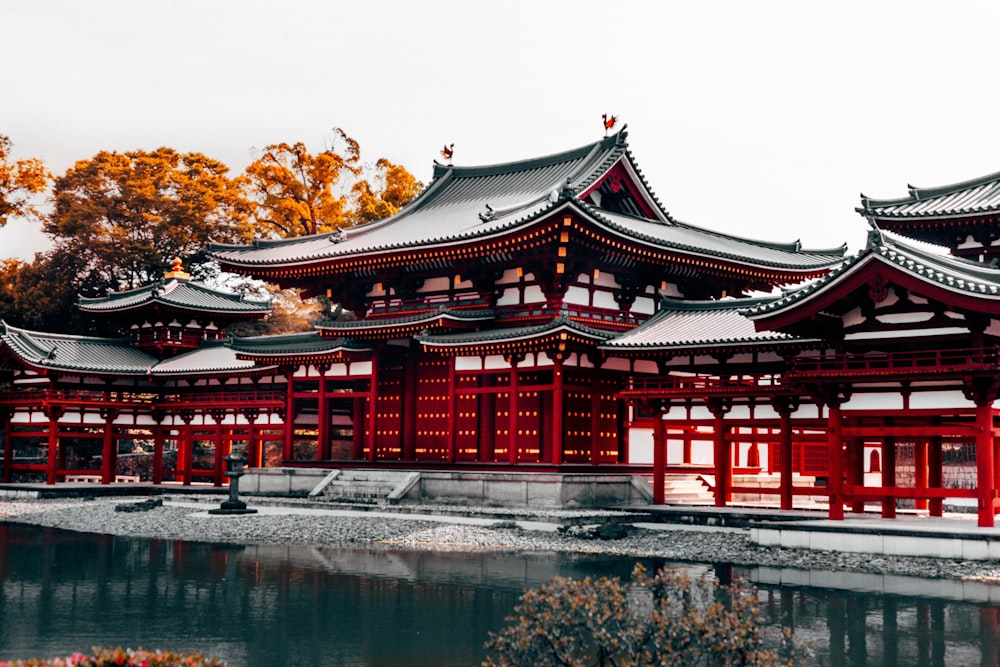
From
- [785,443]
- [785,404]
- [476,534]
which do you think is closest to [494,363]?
[476,534]

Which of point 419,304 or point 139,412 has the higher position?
point 419,304

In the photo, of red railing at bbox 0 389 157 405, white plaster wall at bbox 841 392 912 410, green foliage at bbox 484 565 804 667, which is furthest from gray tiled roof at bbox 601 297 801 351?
red railing at bbox 0 389 157 405

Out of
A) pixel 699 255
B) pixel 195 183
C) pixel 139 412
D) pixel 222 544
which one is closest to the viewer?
pixel 222 544

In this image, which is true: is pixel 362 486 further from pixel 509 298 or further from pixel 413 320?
pixel 509 298

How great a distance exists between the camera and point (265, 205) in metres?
72.3

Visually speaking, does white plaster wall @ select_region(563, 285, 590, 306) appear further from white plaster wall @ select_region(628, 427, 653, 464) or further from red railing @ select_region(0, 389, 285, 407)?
red railing @ select_region(0, 389, 285, 407)

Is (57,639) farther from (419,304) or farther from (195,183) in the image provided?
(195,183)

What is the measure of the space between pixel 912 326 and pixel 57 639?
20081 millimetres

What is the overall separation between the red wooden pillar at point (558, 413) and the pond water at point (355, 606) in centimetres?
903

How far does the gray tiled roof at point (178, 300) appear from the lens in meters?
51.6

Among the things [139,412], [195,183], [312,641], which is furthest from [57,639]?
[195,183]

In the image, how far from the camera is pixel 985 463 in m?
24.4

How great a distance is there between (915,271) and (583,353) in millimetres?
13549

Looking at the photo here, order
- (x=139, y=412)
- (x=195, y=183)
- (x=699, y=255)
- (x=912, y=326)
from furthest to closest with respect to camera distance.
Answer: (x=195, y=183) → (x=139, y=412) → (x=699, y=255) → (x=912, y=326)
